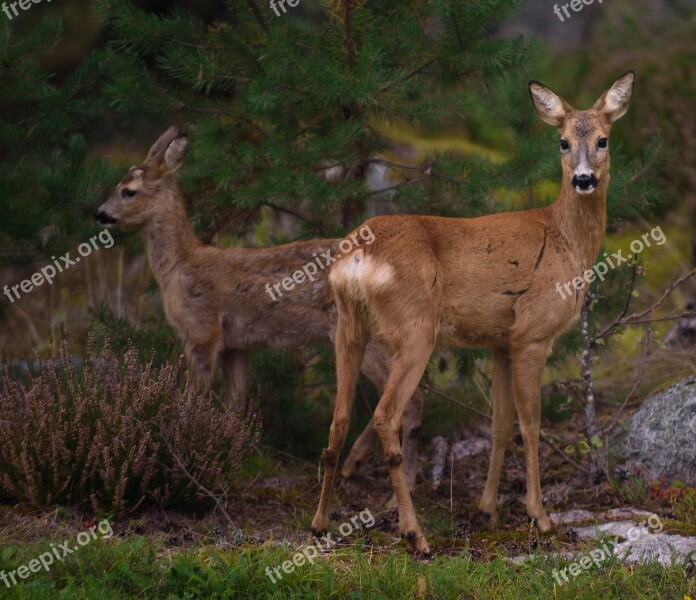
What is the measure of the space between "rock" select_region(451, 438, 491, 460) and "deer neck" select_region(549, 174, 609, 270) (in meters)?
2.18

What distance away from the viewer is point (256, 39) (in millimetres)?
8844

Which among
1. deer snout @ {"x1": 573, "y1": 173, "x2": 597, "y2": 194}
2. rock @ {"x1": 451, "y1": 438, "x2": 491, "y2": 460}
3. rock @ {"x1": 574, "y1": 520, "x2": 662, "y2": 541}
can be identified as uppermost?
deer snout @ {"x1": 573, "y1": 173, "x2": 597, "y2": 194}

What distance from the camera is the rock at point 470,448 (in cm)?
841

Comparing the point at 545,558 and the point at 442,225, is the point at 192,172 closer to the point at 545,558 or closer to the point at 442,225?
the point at 442,225

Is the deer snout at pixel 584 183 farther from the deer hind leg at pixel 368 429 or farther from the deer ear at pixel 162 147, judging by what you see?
the deer ear at pixel 162 147

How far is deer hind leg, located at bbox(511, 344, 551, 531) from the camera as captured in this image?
6.54 m

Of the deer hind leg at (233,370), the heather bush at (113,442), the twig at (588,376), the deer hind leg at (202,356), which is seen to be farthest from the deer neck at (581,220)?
the deer hind leg at (233,370)

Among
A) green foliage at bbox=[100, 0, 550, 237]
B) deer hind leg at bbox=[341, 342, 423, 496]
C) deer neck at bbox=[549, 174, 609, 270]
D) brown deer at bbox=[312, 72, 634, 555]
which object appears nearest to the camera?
brown deer at bbox=[312, 72, 634, 555]

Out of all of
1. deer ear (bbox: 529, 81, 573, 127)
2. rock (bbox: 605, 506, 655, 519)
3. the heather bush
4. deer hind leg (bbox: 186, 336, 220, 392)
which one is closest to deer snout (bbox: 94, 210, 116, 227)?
deer hind leg (bbox: 186, 336, 220, 392)

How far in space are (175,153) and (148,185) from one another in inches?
13.1

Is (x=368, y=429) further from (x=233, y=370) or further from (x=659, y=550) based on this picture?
(x=659, y=550)

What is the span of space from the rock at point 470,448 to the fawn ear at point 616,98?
282cm

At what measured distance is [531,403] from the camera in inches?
262

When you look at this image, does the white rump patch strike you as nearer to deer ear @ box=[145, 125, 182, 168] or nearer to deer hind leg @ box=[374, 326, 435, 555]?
deer hind leg @ box=[374, 326, 435, 555]
